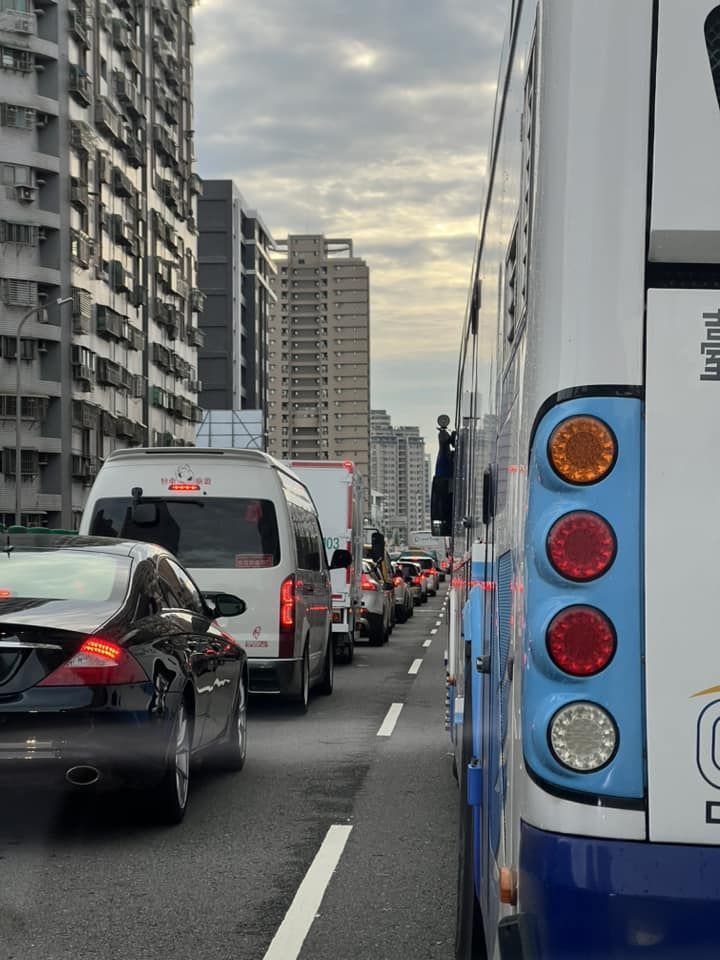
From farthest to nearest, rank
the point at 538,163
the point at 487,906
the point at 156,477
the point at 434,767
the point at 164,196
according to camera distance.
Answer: the point at 164,196
the point at 156,477
the point at 434,767
the point at 487,906
the point at 538,163

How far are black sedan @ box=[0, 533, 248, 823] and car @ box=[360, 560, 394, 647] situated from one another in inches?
736

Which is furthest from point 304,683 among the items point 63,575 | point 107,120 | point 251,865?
point 107,120

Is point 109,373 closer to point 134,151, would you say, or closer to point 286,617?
point 134,151

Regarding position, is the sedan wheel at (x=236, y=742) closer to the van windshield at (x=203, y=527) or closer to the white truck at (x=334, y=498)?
the van windshield at (x=203, y=527)

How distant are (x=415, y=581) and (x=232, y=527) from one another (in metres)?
38.8

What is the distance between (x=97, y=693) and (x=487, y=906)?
355 centimetres

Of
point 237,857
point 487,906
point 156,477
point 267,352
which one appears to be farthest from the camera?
point 267,352

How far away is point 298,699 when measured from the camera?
1379cm

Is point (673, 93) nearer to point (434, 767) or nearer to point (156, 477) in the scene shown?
point (434, 767)

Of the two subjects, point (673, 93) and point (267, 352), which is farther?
point (267, 352)

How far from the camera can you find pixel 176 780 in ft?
26.2

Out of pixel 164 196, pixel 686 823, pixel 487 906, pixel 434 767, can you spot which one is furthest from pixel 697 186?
pixel 164 196

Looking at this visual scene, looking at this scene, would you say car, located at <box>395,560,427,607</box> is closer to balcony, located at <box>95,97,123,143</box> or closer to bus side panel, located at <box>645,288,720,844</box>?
balcony, located at <box>95,97,123,143</box>

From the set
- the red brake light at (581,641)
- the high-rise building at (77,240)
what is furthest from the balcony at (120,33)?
the red brake light at (581,641)
